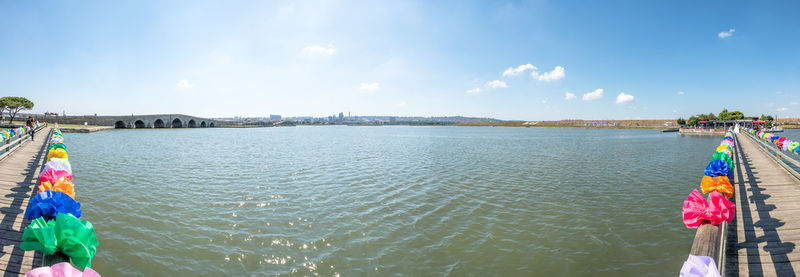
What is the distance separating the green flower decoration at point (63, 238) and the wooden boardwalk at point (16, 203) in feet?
10.1

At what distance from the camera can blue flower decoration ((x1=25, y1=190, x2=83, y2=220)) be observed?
6.11 meters

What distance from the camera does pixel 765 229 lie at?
8.47m

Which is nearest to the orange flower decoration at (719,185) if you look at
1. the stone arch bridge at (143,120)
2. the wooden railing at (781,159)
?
the wooden railing at (781,159)

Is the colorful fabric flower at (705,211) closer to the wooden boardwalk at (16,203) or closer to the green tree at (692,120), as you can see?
the wooden boardwalk at (16,203)

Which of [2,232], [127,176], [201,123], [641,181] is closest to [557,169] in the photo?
[641,181]

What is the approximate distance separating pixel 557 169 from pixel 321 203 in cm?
2035

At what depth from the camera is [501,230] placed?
11.6 m

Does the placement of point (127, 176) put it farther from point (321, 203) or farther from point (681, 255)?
point (681, 255)

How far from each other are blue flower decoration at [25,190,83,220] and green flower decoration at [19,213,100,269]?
4.56 feet

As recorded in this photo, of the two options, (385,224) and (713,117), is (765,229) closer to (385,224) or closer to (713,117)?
Result: (385,224)

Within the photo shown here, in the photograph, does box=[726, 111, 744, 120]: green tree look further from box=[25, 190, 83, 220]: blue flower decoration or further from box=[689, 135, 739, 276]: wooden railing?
box=[25, 190, 83, 220]: blue flower decoration

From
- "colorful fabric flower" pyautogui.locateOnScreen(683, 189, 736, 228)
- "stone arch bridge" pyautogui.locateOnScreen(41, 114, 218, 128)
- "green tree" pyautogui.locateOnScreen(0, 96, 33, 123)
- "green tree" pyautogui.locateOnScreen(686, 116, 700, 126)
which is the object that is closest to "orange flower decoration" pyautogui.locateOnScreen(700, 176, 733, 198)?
"colorful fabric flower" pyautogui.locateOnScreen(683, 189, 736, 228)

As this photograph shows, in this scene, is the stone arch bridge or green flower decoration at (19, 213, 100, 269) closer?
green flower decoration at (19, 213, 100, 269)

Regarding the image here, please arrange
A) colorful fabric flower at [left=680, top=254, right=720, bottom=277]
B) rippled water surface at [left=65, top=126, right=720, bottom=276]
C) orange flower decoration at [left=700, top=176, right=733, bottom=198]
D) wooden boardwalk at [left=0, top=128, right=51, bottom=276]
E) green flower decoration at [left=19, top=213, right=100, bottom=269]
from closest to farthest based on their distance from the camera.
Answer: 1. colorful fabric flower at [left=680, top=254, right=720, bottom=277]
2. green flower decoration at [left=19, top=213, right=100, bottom=269]
3. wooden boardwalk at [left=0, top=128, right=51, bottom=276]
4. rippled water surface at [left=65, top=126, right=720, bottom=276]
5. orange flower decoration at [left=700, top=176, right=733, bottom=198]
